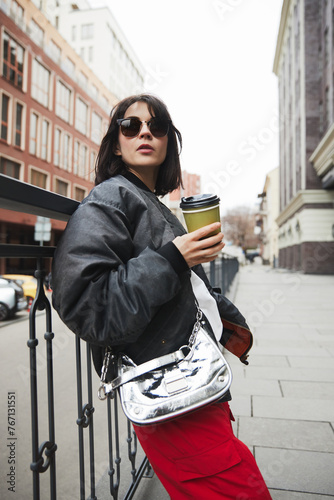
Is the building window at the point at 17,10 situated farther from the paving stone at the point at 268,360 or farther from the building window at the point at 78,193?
the paving stone at the point at 268,360

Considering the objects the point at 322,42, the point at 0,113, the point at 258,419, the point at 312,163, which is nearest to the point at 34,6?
the point at 0,113

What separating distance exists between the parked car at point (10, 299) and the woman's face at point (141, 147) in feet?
27.6

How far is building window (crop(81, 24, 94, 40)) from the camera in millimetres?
46062

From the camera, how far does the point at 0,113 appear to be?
75.9ft

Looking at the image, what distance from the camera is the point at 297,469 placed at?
2254mm

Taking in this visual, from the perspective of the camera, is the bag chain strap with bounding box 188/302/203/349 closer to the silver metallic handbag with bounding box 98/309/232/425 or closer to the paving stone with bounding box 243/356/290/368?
the silver metallic handbag with bounding box 98/309/232/425

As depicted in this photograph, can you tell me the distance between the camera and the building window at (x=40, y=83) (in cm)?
2647

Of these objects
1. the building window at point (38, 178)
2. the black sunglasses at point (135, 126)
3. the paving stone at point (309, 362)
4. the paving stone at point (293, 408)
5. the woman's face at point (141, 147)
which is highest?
the building window at point (38, 178)

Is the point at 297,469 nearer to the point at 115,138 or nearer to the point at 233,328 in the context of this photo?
the point at 233,328

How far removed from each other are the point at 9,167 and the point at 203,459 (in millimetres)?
25863

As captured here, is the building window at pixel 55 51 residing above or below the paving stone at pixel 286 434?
above

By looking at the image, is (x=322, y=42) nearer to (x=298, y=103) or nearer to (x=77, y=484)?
(x=298, y=103)

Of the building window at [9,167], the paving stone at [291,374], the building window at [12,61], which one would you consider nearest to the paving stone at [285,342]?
the paving stone at [291,374]

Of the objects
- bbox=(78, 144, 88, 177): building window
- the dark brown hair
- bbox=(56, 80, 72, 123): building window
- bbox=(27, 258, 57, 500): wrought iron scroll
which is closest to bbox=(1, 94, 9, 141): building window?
bbox=(56, 80, 72, 123): building window
